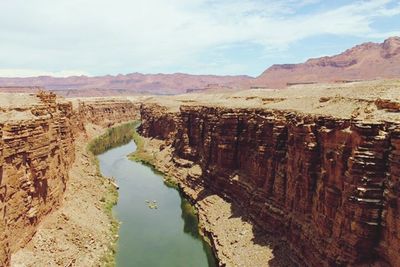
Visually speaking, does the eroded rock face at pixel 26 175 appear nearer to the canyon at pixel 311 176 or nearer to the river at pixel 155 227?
the river at pixel 155 227

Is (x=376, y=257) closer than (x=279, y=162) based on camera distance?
Yes

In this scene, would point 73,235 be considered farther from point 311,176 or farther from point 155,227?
point 311,176

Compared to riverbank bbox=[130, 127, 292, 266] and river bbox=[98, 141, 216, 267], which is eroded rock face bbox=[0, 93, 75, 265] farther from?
riverbank bbox=[130, 127, 292, 266]

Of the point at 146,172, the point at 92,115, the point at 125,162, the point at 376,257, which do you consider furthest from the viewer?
the point at 92,115

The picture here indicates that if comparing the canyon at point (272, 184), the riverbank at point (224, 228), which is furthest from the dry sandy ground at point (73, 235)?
the riverbank at point (224, 228)

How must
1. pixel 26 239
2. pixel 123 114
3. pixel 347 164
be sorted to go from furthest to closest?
pixel 123 114 → pixel 26 239 → pixel 347 164

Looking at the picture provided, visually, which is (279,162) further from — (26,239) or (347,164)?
(26,239)

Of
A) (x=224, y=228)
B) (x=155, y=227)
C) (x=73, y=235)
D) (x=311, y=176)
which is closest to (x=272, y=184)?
(x=224, y=228)

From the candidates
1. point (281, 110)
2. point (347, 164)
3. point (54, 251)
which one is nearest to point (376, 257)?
point (347, 164)
